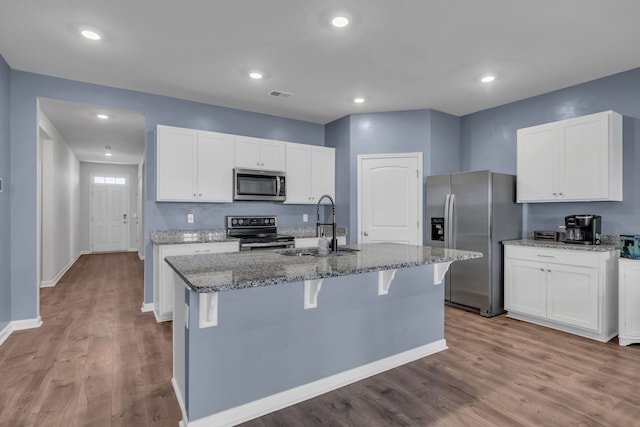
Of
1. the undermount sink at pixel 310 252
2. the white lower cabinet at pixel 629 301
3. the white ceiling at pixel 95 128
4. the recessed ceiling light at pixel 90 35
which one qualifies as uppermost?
the recessed ceiling light at pixel 90 35

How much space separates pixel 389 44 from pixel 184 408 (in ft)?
10.2

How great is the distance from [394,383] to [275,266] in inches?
52.1

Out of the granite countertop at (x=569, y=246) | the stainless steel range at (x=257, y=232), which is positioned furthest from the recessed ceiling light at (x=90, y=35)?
the granite countertop at (x=569, y=246)

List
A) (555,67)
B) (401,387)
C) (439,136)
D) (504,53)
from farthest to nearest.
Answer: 1. (439,136)
2. (555,67)
3. (504,53)
4. (401,387)

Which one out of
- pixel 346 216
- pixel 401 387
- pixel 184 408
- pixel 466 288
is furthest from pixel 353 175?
pixel 184 408

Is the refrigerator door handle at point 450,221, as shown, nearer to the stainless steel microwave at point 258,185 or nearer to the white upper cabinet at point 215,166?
the stainless steel microwave at point 258,185

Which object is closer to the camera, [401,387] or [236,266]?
[236,266]

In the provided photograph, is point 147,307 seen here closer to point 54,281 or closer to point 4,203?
point 4,203

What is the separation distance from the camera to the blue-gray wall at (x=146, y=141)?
3578mm

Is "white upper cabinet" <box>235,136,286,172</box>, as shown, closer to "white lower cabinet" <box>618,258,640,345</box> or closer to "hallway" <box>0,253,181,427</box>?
"hallway" <box>0,253,181,427</box>

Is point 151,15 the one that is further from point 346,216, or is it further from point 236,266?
point 346,216

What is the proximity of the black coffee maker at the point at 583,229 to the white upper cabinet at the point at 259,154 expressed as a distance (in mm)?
3530

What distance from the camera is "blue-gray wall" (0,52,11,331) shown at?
3.27 m

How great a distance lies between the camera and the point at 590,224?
11.8 feet
